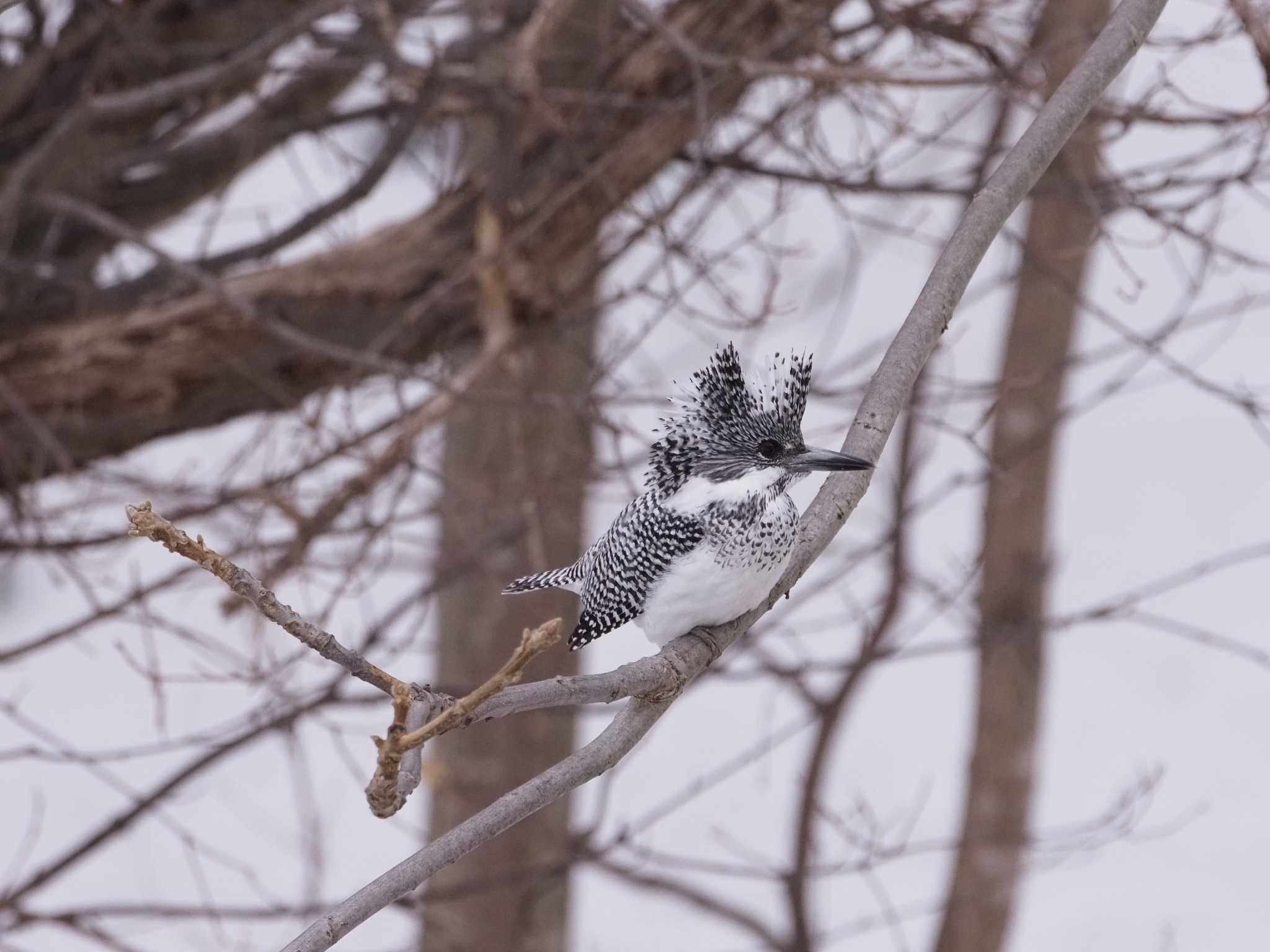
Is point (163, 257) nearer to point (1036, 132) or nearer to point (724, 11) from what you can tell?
point (724, 11)

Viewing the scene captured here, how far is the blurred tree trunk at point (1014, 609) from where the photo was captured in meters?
4.18

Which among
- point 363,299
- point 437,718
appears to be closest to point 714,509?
point 437,718

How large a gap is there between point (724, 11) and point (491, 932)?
98.5 inches

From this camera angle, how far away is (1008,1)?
2973 mm

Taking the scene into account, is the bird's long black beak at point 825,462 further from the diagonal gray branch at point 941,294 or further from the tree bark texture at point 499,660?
the tree bark texture at point 499,660

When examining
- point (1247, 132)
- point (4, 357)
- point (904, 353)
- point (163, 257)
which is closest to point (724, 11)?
point (1247, 132)

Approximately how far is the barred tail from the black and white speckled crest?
9.3 inches

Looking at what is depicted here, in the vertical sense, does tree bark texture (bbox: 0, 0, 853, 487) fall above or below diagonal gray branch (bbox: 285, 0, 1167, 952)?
above

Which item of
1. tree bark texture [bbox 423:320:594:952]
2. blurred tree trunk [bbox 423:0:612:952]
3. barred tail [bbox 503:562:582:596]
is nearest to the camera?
barred tail [bbox 503:562:582:596]

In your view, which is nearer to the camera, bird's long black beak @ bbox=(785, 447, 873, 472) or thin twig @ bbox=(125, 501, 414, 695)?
thin twig @ bbox=(125, 501, 414, 695)

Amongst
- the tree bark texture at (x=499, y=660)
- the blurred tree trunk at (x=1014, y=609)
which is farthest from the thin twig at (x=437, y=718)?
the blurred tree trunk at (x=1014, y=609)

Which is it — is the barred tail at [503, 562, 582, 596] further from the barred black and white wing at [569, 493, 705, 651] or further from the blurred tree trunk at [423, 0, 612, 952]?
the blurred tree trunk at [423, 0, 612, 952]

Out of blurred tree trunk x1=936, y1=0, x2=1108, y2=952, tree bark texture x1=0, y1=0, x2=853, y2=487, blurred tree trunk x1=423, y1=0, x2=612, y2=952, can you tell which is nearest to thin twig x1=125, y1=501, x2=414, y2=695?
blurred tree trunk x1=423, y1=0, x2=612, y2=952

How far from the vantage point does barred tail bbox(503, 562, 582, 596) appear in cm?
194
